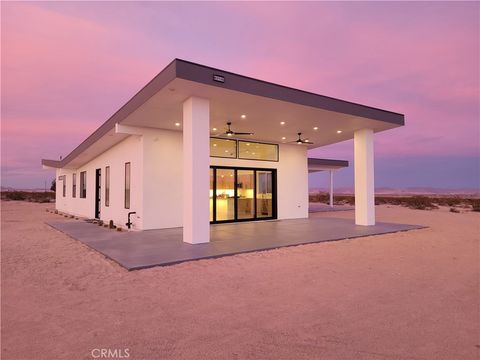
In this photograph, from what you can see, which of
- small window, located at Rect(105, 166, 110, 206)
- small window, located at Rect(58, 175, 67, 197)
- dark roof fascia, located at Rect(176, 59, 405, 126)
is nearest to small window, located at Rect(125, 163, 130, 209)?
small window, located at Rect(105, 166, 110, 206)

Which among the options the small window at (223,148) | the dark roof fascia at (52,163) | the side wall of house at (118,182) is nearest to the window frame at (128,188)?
the side wall of house at (118,182)

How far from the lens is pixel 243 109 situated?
266 inches

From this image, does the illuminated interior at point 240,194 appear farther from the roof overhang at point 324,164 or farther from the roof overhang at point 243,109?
the roof overhang at point 324,164

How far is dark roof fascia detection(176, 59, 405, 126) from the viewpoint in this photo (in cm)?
495

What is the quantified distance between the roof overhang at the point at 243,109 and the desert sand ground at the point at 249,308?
3.33 metres

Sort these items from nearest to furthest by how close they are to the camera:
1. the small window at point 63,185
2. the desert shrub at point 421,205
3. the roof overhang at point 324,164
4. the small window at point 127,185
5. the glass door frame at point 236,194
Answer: the small window at point 127,185 < the glass door frame at point 236,194 < the roof overhang at point 324,164 < the small window at point 63,185 < the desert shrub at point 421,205

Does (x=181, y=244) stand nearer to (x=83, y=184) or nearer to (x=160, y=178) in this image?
(x=160, y=178)

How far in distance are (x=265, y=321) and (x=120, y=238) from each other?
5.28 metres

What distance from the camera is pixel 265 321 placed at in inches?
95.0

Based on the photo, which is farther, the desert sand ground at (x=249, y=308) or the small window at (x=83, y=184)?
the small window at (x=83, y=184)

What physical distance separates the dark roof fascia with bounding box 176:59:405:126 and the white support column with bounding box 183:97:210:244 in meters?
0.79

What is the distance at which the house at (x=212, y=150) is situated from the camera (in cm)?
568

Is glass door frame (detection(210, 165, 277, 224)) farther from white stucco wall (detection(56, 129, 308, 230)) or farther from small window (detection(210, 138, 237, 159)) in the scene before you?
small window (detection(210, 138, 237, 159))

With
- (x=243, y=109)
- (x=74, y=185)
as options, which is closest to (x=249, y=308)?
(x=243, y=109)
